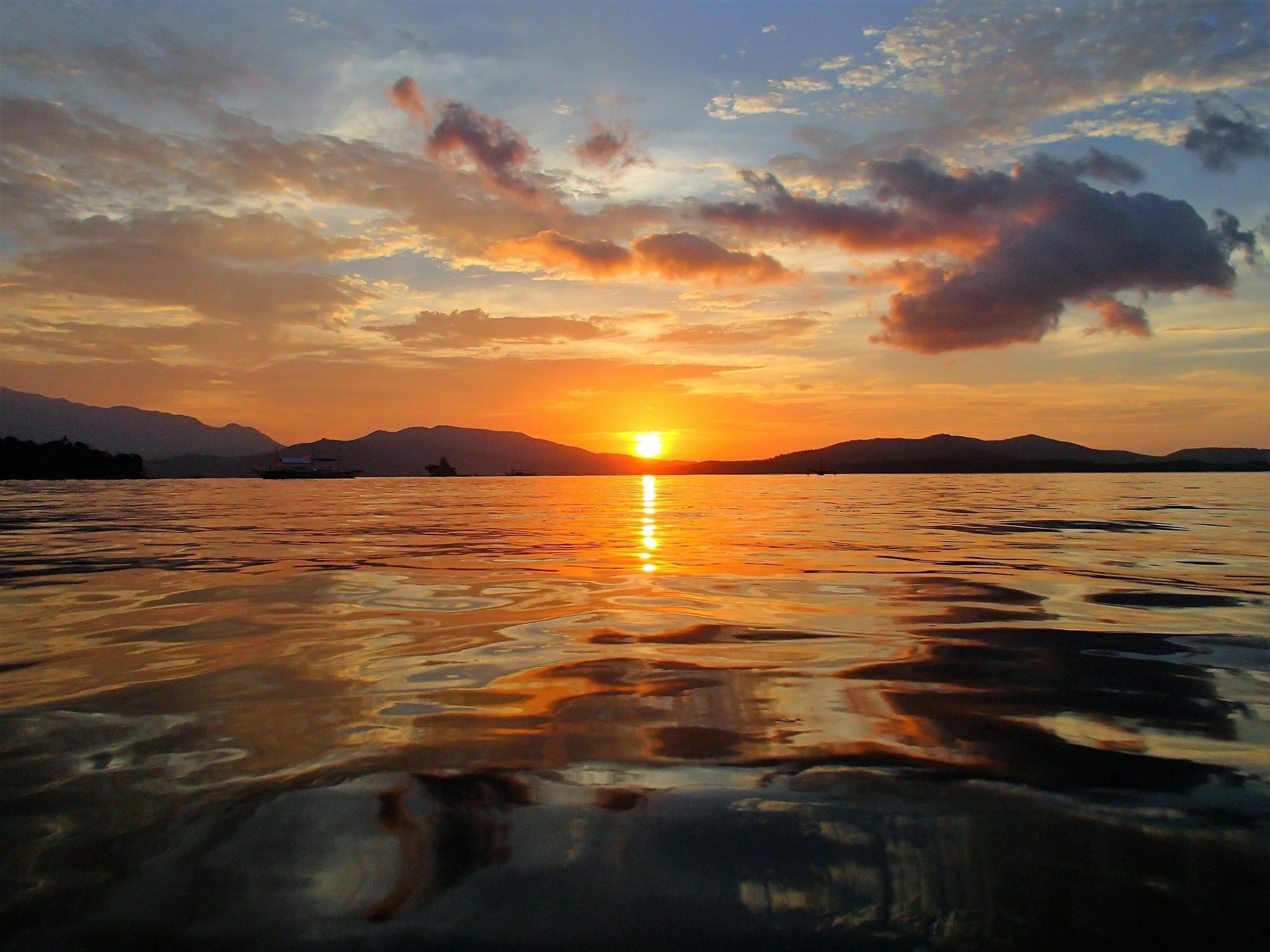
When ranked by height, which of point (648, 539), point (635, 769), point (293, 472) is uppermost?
point (293, 472)

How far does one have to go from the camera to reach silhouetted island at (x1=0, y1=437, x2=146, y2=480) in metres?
120

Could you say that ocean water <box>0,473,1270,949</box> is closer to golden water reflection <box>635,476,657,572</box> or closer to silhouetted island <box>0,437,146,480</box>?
golden water reflection <box>635,476,657,572</box>

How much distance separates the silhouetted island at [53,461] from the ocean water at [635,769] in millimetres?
140381

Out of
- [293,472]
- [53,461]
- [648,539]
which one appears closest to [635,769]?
[648,539]

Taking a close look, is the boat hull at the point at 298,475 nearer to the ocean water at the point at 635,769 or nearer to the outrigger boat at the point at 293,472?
the outrigger boat at the point at 293,472

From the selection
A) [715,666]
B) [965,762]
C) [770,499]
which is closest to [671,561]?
[715,666]

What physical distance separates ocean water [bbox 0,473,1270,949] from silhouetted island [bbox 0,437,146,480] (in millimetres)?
140381

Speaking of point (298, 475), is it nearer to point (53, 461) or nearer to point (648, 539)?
point (53, 461)

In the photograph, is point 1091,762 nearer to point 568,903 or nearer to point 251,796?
point 568,903

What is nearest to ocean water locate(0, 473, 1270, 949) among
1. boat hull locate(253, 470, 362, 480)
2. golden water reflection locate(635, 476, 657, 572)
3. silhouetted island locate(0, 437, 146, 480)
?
golden water reflection locate(635, 476, 657, 572)

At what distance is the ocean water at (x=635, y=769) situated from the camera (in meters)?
2.45

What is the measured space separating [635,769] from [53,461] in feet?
505

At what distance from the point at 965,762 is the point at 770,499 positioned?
1557 inches

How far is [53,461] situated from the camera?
404ft
